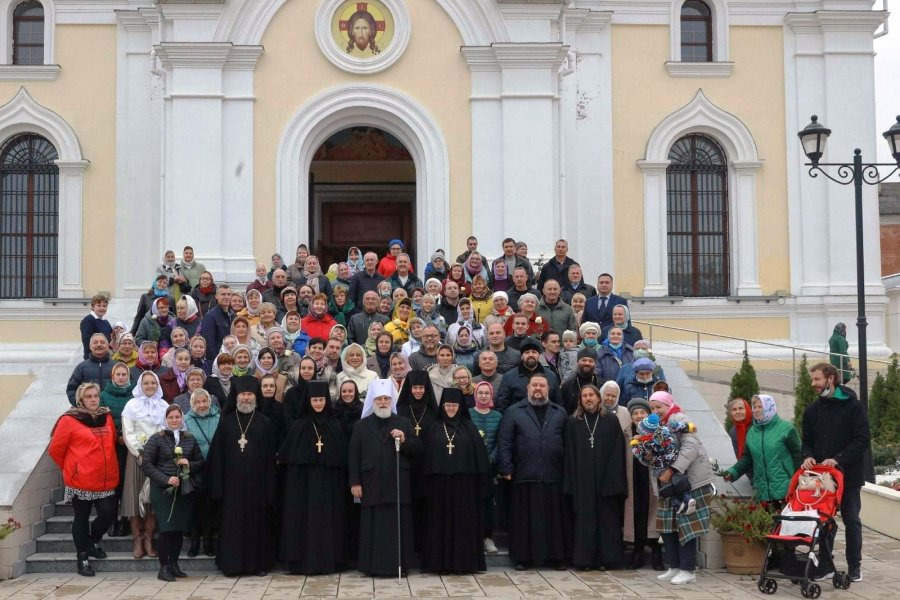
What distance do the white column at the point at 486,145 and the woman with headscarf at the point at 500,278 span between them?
9.16 ft

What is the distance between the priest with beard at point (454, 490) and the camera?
35.4 feet

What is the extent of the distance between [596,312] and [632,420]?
3.01m

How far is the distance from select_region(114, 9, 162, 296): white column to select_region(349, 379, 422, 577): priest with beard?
28.8 ft

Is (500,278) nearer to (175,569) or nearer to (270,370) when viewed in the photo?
(270,370)

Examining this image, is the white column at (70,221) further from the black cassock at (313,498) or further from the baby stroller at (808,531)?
the baby stroller at (808,531)

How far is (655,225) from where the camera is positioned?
19.3 m

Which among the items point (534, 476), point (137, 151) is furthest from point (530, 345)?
point (137, 151)

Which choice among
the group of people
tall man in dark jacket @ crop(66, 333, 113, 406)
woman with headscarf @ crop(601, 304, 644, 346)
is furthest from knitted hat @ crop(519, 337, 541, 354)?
tall man in dark jacket @ crop(66, 333, 113, 406)

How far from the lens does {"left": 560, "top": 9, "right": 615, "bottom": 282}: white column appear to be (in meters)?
18.9

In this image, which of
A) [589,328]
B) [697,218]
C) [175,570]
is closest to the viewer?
[175,570]

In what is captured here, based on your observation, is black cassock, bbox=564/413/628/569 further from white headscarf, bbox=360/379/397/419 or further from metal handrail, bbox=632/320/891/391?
metal handrail, bbox=632/320/891/391

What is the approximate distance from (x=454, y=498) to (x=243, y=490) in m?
1.95

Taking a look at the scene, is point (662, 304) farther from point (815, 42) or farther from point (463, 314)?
point (463, 314)

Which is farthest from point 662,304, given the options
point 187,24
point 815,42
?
point 187,24
